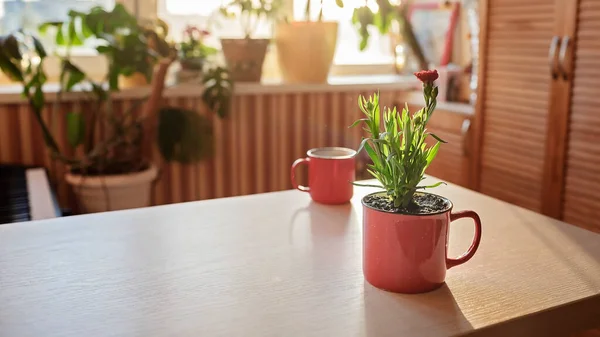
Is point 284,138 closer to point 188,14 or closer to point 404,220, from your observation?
point 188,14

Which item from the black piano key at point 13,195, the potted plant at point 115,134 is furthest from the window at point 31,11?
the black piano key at point 13,195

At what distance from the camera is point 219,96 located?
238cm

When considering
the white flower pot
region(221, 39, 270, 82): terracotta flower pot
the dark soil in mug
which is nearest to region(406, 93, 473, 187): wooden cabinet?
region(221, 39, 270, 82): terracotta flower pot

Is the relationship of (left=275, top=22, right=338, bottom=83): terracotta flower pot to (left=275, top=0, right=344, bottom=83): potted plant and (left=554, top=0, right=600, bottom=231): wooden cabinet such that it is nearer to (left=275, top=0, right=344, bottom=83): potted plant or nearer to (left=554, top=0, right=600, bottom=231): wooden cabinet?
(left=275, top=0, right=344, bottom=83): potted plant

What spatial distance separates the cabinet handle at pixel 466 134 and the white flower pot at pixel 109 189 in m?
1.29

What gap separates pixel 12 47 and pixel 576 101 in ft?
6.20

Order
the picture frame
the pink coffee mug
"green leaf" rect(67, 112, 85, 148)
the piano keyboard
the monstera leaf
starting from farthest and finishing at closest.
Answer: the picture frame → the monstera leaf → "green leaf" rect(67, 112, 85, 148) → the piano keyboard → the pink coffee mug

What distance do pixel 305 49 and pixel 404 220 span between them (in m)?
1.94

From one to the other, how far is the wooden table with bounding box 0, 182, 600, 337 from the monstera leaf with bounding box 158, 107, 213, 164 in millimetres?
1223

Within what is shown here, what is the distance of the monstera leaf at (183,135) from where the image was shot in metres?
2.37

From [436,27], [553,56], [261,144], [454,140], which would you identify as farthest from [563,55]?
[261,144]

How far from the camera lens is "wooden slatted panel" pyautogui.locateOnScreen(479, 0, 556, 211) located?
7.48ft

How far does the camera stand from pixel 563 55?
7.04 ft

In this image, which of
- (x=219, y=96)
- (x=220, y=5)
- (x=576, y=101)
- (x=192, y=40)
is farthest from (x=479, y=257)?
(x=220, y=5)
